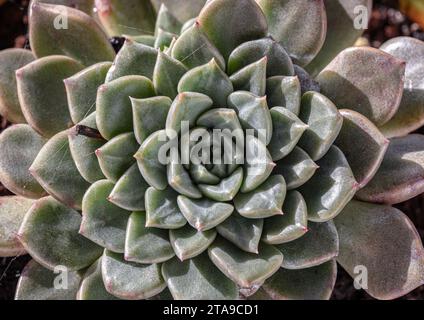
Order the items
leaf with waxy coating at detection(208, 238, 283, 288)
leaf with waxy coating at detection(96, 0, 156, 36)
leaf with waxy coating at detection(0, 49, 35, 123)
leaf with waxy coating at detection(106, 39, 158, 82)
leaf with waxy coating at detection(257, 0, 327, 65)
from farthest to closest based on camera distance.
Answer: leaf with waxy coating at detection(96, 0, 156, 36) → leaf with waxy coating at detection(0, 49, 35, 123) → leaf with waxy coating at detection(257, 0, 327, 65) → leaf with waxy coating at detection(106, 39, 158, 82) → leaf with waxy coating at detection(208, 238, 283, 288)

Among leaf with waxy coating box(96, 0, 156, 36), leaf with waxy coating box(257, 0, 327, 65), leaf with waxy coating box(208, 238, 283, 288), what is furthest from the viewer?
leaf with waxy coating box(96, 0, 156, 36)

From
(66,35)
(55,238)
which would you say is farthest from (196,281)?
(66,35)

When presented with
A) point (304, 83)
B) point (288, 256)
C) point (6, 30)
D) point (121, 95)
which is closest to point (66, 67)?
point (121, 95)

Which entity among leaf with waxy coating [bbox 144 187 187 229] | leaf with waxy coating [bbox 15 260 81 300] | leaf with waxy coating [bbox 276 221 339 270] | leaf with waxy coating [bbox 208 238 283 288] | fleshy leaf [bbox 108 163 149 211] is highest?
fleshy leaf [bbox 108 163 149 211]

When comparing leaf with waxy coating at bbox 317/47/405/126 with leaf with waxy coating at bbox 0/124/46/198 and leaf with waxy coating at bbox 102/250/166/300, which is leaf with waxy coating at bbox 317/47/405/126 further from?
leaf with waxy coating at bbox 0/124/46/198

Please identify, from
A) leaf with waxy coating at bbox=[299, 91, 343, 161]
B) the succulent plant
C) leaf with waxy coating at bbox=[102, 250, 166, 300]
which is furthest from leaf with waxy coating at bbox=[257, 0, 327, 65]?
leaf with waxy coating at bbox=[102, 250, 166, 300]
